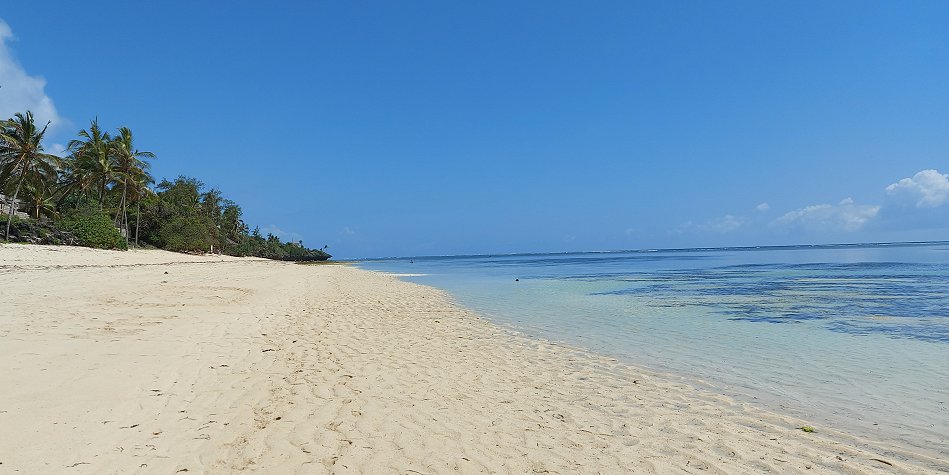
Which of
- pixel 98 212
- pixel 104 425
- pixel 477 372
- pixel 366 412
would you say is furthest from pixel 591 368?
pixel 98 212

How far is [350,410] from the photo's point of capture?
5465mm

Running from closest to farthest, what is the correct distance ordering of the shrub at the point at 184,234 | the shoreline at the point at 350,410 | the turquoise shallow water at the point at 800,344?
1. the shoreline at the point at 350,410
2. the turquoise shallow water at the point at 800,344
3. the shrub at the point at 184,234

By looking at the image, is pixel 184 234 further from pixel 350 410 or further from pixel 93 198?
pixel 350 410

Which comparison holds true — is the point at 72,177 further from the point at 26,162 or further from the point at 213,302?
the point at 213,302

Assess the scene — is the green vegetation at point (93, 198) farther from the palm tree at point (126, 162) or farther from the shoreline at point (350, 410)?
the shoreline at point (350, 410)

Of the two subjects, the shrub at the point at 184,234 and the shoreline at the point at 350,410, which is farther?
the shrub at the point at 184,234

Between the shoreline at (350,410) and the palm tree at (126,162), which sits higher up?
the palm tree at (126,162)

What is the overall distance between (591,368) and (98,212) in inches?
1975

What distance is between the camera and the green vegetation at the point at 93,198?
126 feet

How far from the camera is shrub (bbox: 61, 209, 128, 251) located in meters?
39.2

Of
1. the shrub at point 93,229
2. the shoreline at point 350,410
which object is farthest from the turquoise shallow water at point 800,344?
the shrub at point 93,229

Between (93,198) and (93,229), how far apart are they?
19363mm

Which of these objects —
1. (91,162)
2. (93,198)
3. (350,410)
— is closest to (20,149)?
(91,162)

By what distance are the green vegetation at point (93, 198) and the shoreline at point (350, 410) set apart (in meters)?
38.2
